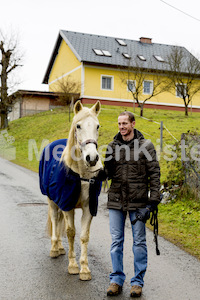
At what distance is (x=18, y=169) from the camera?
16.2 m

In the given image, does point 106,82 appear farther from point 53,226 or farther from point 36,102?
point 53,226

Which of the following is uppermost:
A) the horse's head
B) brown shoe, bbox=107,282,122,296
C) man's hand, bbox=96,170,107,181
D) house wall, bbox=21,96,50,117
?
house wall, bbox=21,96,50,117

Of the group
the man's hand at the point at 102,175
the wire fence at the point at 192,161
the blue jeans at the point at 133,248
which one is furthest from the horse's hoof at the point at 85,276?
the wire fence at the point at 192,161

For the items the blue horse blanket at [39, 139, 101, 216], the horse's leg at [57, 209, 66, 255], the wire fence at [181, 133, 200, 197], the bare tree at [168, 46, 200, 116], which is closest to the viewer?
the blue horse blanket at [39, 139, 101, 216]

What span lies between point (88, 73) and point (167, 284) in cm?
3131

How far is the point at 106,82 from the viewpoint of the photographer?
116ft

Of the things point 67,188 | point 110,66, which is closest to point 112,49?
point 110,66

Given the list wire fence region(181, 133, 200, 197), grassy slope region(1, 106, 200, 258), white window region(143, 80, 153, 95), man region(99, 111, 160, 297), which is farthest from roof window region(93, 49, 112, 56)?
man region(99, 111, 160, 297)

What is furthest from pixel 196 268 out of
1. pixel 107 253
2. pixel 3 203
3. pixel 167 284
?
pixel 3 203

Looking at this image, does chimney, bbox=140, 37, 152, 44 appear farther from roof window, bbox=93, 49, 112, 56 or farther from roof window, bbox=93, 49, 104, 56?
roof window, bbox=93, 49, 104, 56

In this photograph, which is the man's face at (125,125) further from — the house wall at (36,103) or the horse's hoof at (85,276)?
the house wall at (36,103)

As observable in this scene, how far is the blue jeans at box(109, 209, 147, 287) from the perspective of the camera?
4.11 meters

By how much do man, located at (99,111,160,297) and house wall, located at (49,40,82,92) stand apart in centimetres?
3018

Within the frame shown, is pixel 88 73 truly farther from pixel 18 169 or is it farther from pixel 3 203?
pixel 3 203
